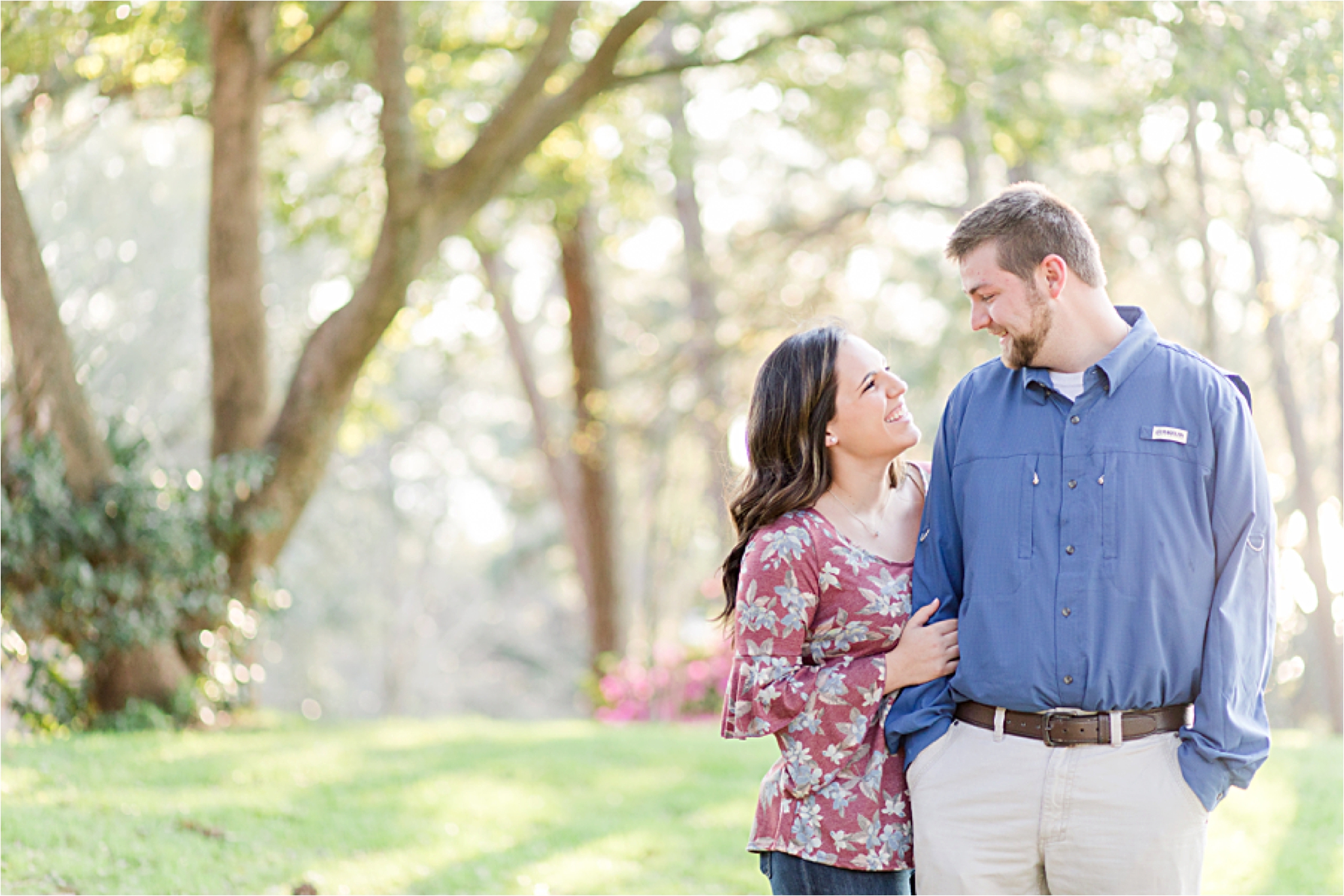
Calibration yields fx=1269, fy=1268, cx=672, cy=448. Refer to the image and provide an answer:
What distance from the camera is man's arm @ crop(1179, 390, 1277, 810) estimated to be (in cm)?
255

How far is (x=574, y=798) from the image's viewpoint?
6.84 meters

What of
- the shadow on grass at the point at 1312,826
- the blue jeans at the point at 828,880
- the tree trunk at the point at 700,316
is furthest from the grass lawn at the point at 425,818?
the tree trunk at the point at 700,316

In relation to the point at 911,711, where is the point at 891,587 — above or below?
above

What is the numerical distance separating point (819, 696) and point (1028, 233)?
1.14 metres

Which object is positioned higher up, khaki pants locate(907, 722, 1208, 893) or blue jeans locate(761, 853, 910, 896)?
khaki pants locate(907, 722, 1208, 893)

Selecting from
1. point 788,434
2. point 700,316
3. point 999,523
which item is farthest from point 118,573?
point 700,316

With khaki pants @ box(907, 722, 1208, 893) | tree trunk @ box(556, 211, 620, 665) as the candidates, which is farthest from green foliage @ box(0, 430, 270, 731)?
khaki pants @ box(907, 722, 1208, 893)

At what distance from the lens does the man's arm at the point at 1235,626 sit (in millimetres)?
2553

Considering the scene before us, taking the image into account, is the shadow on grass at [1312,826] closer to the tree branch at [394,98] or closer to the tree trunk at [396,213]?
the tree trunk at [396,213]

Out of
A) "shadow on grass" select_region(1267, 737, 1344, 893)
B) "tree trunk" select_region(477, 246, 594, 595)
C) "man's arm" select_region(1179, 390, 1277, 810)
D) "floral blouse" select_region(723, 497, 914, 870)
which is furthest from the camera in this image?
"tree trunk" select_region(477, 246, 594, 595)

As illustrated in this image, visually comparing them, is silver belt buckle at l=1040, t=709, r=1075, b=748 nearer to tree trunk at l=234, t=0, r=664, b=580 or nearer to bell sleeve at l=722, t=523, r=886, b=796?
bell sleeve at l=722, t=523, r=886, b=796

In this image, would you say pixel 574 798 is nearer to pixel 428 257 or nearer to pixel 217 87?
pixel 428 257

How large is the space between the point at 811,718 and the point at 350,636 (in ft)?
81.0

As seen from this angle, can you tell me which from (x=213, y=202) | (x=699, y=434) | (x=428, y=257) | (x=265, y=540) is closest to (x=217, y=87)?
(x=213, y=202)
